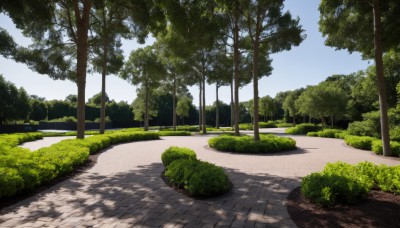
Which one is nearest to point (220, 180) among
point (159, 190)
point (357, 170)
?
point (159, 190)

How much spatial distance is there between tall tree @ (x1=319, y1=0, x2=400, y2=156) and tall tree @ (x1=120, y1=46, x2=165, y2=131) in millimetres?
20942

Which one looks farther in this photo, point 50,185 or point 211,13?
point 211,13

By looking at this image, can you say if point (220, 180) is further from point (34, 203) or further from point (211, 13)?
Answer: point (211, 13)

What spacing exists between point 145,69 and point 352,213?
29884 mm

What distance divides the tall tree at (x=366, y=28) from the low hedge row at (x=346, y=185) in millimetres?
7446

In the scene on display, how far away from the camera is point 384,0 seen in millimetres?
12688

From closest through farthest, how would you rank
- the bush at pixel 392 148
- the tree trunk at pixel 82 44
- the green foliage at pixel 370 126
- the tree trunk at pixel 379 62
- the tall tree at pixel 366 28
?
the tree trunk at pixel 379 62, the tall tree at pixel 366 28, the bush at pixel 392 148, the tree trunk at pixel 82 44, the green foliage at pixel 370 126

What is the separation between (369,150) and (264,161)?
847 centimetres

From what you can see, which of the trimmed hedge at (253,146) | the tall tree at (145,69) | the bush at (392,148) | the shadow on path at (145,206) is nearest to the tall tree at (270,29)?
the trimmed hedge at (253,146)

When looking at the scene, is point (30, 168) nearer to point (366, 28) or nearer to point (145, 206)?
point (145, 206)

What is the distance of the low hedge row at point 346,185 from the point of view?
206 inches

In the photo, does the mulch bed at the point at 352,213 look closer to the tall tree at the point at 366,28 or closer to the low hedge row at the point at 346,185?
the low hedge row at the point at 346,185

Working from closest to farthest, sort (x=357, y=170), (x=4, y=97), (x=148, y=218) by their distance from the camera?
(x=148, y=218)
(x=357, y=170)
(x=4, y=97)

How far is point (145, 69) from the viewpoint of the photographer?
32156mm
